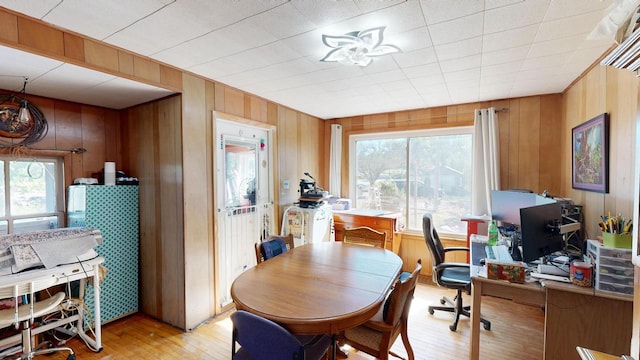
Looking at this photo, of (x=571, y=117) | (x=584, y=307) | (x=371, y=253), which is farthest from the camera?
(x=571, y=117)

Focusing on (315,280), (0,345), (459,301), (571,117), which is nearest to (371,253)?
Result: (315,280)

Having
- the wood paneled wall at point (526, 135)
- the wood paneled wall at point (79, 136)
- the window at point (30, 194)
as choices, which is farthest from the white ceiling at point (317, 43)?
the window at point (30, 194)

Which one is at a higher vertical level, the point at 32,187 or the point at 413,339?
the point at 32,187

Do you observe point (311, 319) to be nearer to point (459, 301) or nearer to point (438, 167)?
point (459, 301)

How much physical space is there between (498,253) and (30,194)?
4.17 m

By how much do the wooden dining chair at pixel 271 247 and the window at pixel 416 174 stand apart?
218 centimetres

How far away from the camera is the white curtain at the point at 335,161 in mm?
4594

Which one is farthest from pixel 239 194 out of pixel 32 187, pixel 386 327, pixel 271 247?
pixel 386 327

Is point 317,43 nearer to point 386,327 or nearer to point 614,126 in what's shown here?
point 386,327

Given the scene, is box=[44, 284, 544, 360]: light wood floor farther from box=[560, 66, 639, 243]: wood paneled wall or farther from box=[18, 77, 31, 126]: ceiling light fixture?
box=[18, 77, 31, 126]: ceiling light fixture

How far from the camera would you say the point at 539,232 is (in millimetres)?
1930

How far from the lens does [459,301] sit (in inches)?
106

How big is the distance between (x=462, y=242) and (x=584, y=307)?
2154 millimetres

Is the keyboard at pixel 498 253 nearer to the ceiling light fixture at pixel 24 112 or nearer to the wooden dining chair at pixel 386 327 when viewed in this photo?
the wooden dining chair at pixel 386 327
